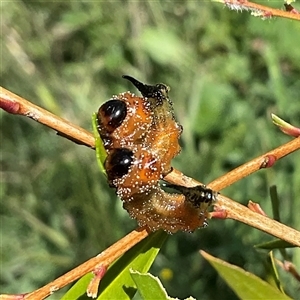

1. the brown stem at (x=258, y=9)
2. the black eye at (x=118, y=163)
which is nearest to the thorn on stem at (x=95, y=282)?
the black eye at (x=118, y=163)

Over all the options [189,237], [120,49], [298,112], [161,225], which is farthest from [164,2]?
[161,225]

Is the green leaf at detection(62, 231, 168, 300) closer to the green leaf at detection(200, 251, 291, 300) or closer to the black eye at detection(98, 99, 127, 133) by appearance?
the green leaf at detection(200, 251, 291, 300)

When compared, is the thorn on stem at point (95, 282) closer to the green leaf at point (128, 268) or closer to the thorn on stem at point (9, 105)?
the green leaf at point (128, 268)

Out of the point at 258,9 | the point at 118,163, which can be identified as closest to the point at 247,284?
the point at 118,163

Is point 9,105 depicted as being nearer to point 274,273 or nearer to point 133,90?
point 274,273

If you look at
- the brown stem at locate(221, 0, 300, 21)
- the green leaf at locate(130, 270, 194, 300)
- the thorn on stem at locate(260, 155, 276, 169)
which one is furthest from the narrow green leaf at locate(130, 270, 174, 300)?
the brown stem at locate(221, 0, 300, 21)

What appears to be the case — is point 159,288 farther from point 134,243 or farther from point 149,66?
point 149,66
